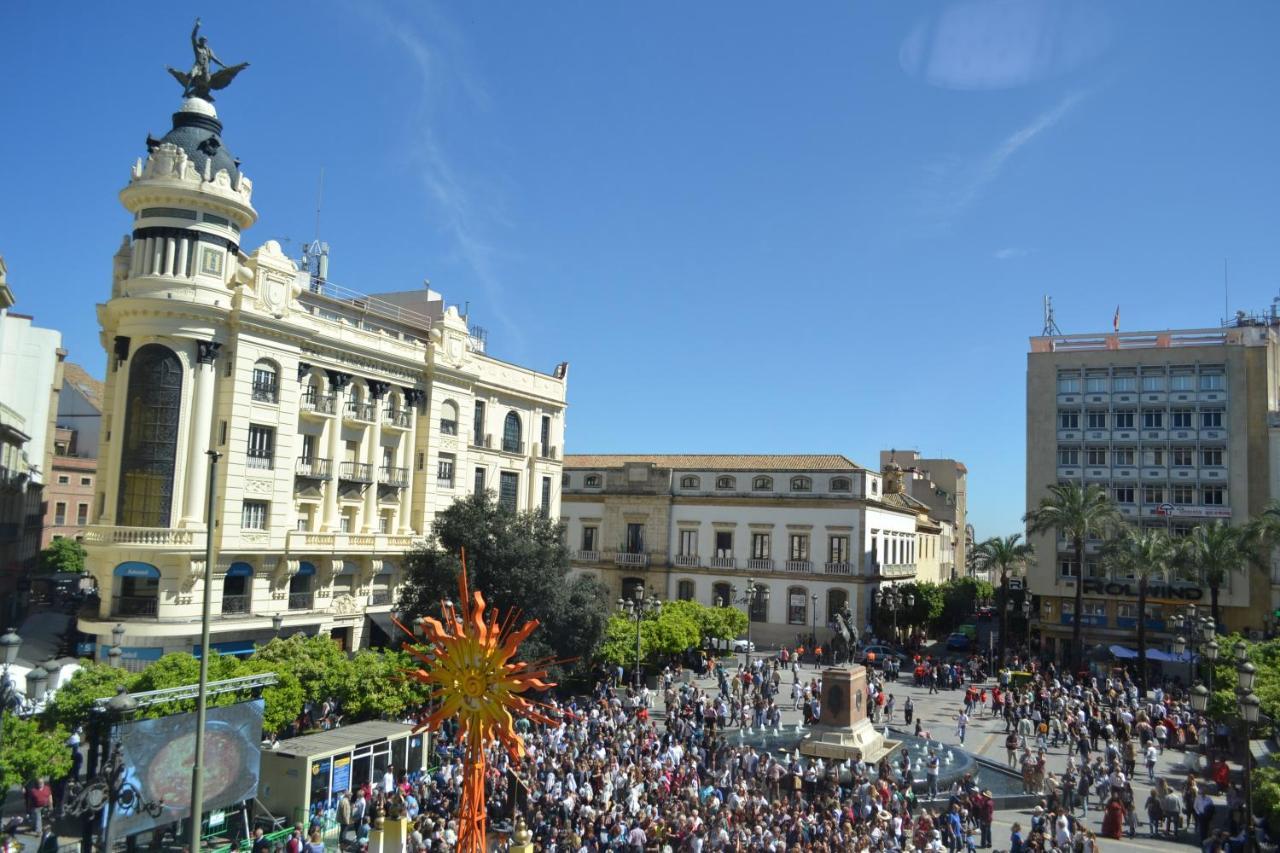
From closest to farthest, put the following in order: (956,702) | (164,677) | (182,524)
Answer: (164,677)
(182,524)
(956,702)

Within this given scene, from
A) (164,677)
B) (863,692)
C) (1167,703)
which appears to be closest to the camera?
(164,677)

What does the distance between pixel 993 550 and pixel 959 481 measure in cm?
4458

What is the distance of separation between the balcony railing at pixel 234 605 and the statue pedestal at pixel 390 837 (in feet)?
50.3

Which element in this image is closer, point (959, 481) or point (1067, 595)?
point (1067, 595)

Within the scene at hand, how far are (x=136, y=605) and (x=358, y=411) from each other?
10.2 m

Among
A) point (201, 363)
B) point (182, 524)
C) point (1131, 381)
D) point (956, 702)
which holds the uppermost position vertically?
point (1131, 381)

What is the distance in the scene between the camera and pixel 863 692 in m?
26.2

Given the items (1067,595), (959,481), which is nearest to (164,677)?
(1067,595)

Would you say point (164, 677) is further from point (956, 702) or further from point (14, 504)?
Result: point (956, 702)

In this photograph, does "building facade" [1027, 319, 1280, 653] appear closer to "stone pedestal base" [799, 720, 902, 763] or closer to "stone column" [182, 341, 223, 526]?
"stone pedestal base" [799, 720, 902, 763]

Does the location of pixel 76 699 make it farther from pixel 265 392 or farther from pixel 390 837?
pixel 265 392

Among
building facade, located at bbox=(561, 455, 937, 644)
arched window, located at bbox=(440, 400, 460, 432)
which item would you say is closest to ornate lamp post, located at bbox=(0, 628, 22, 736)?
arched window, located at bbox=(440, 400, 460, 432)

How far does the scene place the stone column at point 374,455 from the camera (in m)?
35.6

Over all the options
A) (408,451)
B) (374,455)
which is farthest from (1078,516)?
(374,455)
